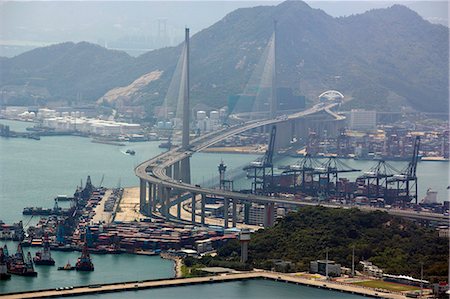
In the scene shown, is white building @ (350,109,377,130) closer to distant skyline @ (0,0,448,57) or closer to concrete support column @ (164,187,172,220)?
distant skyline @ (0,0,448,57)

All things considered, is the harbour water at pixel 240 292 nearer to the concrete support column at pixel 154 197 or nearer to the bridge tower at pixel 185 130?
the concrete support column at pixel 154 197

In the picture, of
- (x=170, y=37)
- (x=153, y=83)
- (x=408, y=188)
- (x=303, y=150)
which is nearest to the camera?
(x=408, y=188)

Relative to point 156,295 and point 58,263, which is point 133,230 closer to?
point 58,263

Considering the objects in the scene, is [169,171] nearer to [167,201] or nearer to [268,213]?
[167,201]

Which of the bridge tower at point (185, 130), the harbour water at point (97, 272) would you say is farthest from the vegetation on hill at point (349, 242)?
the bridge tower at point (185, 130)

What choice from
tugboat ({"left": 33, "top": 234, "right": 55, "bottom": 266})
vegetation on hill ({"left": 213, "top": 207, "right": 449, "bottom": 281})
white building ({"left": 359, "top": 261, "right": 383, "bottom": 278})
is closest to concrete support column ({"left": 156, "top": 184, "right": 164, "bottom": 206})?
vegetation on hill ({"left": 213, "top": 207, "right": 449, "bottom": 281})

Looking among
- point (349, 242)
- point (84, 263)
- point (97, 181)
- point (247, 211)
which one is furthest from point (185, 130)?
point (84, 263)

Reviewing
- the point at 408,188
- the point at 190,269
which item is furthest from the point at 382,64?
the point at 190,269

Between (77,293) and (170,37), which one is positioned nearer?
(77,293)
